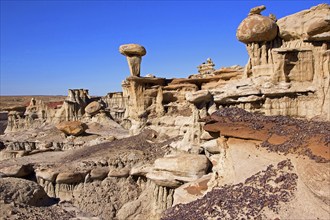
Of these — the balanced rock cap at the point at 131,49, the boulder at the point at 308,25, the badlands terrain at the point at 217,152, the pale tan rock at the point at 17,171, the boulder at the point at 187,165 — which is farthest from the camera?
the balanced rock cap at the point at 131,49

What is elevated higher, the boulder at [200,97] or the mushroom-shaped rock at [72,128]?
the boulder at [200,97]

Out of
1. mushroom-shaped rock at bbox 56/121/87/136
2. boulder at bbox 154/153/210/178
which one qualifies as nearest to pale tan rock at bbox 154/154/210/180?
boulder at bbox 154/153/210/178

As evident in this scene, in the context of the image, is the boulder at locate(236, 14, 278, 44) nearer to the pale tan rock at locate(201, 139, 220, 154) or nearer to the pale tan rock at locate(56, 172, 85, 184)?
the pale tan rock at locate(201, 139, 220, 154)

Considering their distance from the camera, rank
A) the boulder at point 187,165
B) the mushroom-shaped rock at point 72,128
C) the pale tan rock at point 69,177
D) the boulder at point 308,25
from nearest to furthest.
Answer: the boulder at point 187,165
the boulder at point 308,25
the pale tan rock at point 69,177
the mushroom-shaped rock at point 72,128

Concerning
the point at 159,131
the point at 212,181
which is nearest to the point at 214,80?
the point at 159,131

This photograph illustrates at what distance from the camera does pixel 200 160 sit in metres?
14.1

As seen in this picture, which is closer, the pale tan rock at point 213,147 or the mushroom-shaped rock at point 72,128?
the pale tan rock at point 213,147

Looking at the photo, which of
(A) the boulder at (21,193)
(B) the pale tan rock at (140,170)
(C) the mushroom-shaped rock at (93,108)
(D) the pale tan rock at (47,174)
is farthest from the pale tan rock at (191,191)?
(C) the mushroom-shaped rock at (93,108)

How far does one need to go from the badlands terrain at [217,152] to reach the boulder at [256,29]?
2.2 inches

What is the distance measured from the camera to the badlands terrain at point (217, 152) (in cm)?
943

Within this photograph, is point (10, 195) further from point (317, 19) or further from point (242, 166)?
point (317, 19)

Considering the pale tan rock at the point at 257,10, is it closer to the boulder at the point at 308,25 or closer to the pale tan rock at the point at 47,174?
the boulder at the point at 308,25

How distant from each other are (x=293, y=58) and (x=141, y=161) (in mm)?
10620

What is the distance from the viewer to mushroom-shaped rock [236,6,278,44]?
1684 cm
